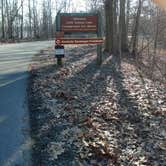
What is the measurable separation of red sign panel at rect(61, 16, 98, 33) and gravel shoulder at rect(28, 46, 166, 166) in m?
2.02

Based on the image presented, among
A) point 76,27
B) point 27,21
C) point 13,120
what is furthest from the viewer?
point 27,21

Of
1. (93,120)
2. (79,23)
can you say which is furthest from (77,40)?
(93,120)

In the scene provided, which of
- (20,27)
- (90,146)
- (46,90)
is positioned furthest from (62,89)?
(20,27)

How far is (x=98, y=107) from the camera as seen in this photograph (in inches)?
366

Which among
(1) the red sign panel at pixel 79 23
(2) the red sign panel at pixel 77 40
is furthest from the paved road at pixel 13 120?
(1) the red sign panel at pixel 79 23

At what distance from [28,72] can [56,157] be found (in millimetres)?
7860

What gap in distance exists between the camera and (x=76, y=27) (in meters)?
14.9

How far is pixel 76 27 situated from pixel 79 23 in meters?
0.23

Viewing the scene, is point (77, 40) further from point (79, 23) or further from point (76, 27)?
point (79, 23)

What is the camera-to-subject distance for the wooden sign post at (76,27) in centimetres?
1469

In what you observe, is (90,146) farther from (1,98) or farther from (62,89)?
(62,89)

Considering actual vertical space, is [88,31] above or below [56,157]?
above

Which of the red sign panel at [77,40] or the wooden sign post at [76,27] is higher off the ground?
the wooden sign post at [76,27]

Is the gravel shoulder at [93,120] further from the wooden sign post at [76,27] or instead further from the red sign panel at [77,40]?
the wooden sign post at [76,27]
